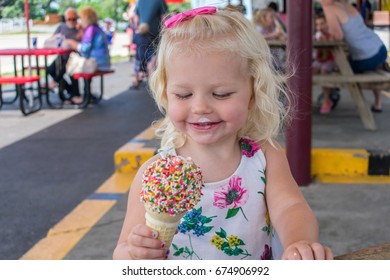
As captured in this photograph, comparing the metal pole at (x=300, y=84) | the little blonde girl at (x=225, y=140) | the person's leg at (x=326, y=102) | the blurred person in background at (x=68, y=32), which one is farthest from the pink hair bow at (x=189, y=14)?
the blurred person in background at (x=68, y=32)

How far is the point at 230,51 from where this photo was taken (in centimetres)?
165

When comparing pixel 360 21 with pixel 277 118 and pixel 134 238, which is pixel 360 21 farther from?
pixel 134 238

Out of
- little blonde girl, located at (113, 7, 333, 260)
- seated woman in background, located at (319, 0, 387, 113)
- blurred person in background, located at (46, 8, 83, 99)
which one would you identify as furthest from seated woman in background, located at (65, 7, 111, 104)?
little blonde girl, located at (113, 7, 333, 260)

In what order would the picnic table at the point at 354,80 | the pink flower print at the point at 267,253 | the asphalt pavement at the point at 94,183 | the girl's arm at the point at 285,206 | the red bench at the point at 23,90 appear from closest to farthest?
the girl's arm at the point at 285,206 → the pink flower print at the point at 267,253 → the asphalt pavement at the point at 94,183 → the picnic table at the point at 354,80 → the red bench at the point at 23,90

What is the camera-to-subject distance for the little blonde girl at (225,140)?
5.28 ft

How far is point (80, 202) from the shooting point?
431 centimetres

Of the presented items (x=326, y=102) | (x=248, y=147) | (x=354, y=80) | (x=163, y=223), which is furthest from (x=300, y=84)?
(x=163, y=223)

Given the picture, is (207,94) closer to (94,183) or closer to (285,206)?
(285,206)

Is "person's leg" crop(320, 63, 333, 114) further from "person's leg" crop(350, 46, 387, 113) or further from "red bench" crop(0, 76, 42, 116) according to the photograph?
"red bench" crop(0, 76, 42, 116)

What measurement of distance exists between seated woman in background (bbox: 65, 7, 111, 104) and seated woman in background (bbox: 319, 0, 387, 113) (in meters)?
3.69

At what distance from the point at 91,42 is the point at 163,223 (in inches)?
300

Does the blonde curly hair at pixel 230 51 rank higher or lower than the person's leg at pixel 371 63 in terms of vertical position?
higher

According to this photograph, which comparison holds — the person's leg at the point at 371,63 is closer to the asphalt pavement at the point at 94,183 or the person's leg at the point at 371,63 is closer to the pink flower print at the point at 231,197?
the asphalt pavement at the point at 94,183
